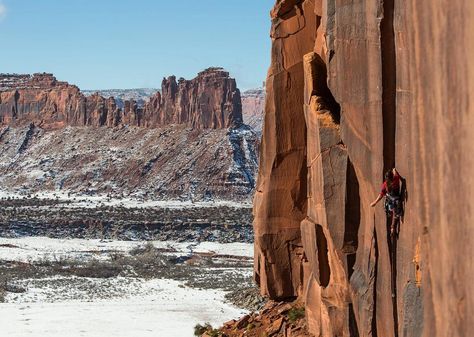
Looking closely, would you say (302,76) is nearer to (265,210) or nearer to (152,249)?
(265,210)

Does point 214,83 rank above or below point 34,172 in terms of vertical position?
above

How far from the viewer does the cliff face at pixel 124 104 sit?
412ft

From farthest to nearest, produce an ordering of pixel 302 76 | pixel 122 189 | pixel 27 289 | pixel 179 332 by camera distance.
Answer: pixel 122 189 < pixel 27 289 < pixel 179 332 < pixel 302 76

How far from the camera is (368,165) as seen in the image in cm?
1162

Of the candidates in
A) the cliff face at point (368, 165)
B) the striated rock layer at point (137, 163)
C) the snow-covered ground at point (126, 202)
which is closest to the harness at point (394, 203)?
the cliff face at point (368, 165)

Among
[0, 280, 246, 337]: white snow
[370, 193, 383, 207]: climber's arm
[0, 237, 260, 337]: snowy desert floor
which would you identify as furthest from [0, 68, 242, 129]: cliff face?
[370, 193, 383, 207]: climber's arm

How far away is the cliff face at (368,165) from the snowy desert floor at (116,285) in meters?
14.8

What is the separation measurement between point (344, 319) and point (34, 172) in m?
126

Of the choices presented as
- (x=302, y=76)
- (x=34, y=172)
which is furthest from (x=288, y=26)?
(x=34, y=172)

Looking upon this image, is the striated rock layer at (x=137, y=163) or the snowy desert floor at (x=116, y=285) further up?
the striated rock layer at (x=137, y=163)

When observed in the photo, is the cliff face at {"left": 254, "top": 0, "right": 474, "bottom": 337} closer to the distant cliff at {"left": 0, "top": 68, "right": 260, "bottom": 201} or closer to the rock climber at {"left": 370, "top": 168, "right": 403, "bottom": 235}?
the rock climber at {"left": 370, "top": 168, "right": 403, "bottom": 235}

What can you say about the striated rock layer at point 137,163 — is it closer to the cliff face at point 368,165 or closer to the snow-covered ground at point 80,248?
the snow-covered ground at point 80,248

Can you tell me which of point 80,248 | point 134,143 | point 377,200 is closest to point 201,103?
point 134,143

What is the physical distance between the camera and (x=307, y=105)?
14156 millimetres
